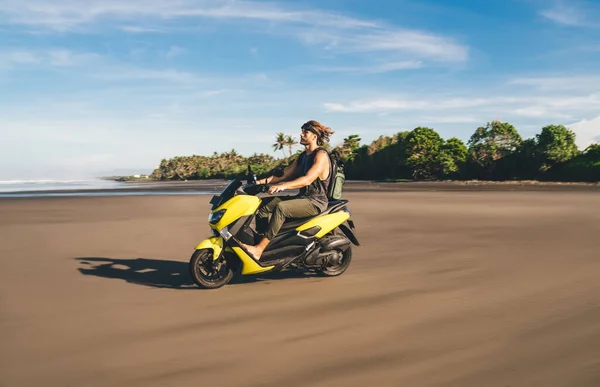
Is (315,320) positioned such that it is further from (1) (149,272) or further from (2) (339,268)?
(1) (149,272)

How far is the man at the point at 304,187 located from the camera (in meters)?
6.89

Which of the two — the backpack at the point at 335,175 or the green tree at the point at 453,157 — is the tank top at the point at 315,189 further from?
the green tree at the point at 453,157

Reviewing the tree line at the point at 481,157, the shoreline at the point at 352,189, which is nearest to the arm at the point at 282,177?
the shoreline at the point at 352,189

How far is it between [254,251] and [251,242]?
0.49ft

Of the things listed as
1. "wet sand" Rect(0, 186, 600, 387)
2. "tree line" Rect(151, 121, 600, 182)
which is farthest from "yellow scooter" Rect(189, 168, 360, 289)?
"tree line" Rect(151, 121, 600, 182)

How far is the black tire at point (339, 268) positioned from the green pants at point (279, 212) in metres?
0.91

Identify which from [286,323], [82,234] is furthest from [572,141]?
[286,323]

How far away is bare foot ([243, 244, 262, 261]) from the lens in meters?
6.78

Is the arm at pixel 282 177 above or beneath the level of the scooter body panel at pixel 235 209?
above

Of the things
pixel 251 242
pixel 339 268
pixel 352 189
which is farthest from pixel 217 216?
pixel 352 189

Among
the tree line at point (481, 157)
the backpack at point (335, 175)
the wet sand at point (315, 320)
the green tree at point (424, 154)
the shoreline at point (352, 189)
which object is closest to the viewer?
the wet sand at point (315, 320)

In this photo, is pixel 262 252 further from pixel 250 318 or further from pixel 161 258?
pixel 161 258

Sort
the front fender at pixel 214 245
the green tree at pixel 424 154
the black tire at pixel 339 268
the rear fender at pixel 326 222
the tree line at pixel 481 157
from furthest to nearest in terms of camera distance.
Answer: the green tree at pixel 424 154
the tree line at pixel 481 157
the black tire at pixel 339 268
the rear fender at pixel 326 222
the front fender at pixel 214 245

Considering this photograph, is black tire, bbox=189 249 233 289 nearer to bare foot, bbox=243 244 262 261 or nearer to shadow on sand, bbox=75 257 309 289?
shadow on sand, bbox=75 257 309 289
